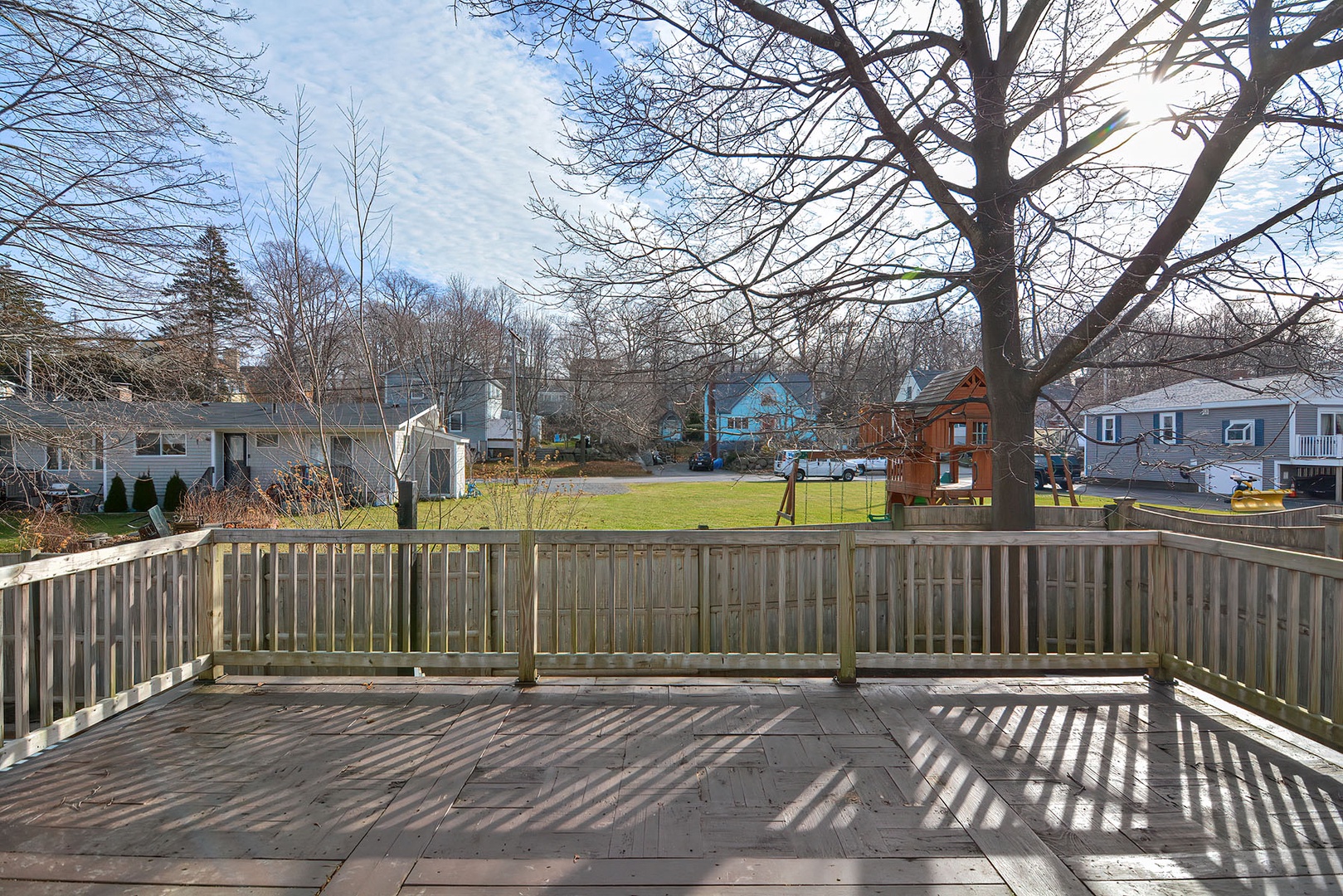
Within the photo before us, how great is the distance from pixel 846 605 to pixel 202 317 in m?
6.89

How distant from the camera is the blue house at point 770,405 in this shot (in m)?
6.03

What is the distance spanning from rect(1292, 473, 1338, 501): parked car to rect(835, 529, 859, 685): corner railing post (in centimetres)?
2541

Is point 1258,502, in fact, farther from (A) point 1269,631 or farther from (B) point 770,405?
(A) point 1269,631

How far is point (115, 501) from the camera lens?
1839 cm

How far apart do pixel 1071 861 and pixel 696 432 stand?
403 centimetres

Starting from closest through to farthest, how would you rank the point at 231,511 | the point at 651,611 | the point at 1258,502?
the point at 651,611 < the point at 231,511 < the point at 1258,502

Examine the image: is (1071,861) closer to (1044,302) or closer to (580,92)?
(1044,302)

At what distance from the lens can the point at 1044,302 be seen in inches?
208

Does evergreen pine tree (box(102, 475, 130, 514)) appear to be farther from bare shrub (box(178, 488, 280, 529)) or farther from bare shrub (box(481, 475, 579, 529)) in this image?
bare shrub (box(481, 475, 579, 529))

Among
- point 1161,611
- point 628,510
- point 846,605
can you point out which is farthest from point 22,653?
point 628,510

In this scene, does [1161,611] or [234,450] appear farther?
[234,450]

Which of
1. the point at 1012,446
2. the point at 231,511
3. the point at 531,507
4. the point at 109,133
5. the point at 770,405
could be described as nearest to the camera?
the point at 109,133

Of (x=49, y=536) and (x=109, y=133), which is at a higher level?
(x=109, y=133)

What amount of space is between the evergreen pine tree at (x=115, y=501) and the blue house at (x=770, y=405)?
760 inches
